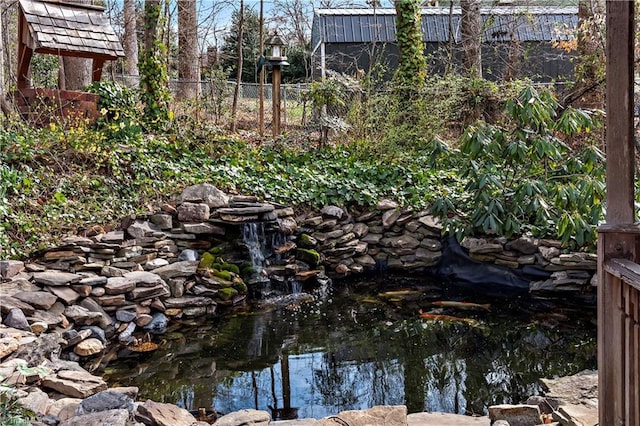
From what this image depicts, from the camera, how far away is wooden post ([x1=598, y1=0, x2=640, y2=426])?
7.83 feet

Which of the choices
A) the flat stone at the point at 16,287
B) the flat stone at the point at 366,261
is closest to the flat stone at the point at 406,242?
the flat stone at the point at 366,261

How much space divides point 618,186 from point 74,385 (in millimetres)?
3265

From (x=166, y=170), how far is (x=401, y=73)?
175 inches

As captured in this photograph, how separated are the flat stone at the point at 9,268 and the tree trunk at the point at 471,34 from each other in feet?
28.2

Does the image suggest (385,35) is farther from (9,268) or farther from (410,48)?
(9,268)

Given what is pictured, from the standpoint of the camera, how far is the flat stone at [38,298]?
4961mm

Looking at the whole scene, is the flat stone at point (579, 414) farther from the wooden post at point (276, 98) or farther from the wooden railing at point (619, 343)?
the wooden post at point (276, 98)

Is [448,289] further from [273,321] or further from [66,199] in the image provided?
[66,199]

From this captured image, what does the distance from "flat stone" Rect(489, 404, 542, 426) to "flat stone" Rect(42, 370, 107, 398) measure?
7.97 ft

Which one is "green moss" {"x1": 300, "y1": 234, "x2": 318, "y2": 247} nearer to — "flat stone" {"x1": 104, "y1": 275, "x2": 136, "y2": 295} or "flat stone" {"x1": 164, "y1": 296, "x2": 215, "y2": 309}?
"flat stone" {"x1": 164, "y1": 296, "x2": 215, "y2": 309}

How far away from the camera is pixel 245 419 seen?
3318mm

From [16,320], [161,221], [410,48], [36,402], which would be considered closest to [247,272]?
[161,221]

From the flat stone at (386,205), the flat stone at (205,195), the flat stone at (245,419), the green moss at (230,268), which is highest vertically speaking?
the flat stone at (205,195)

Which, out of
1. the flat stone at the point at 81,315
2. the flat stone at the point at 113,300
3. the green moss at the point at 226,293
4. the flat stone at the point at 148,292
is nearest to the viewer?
the flat stone at the point at 81,315
